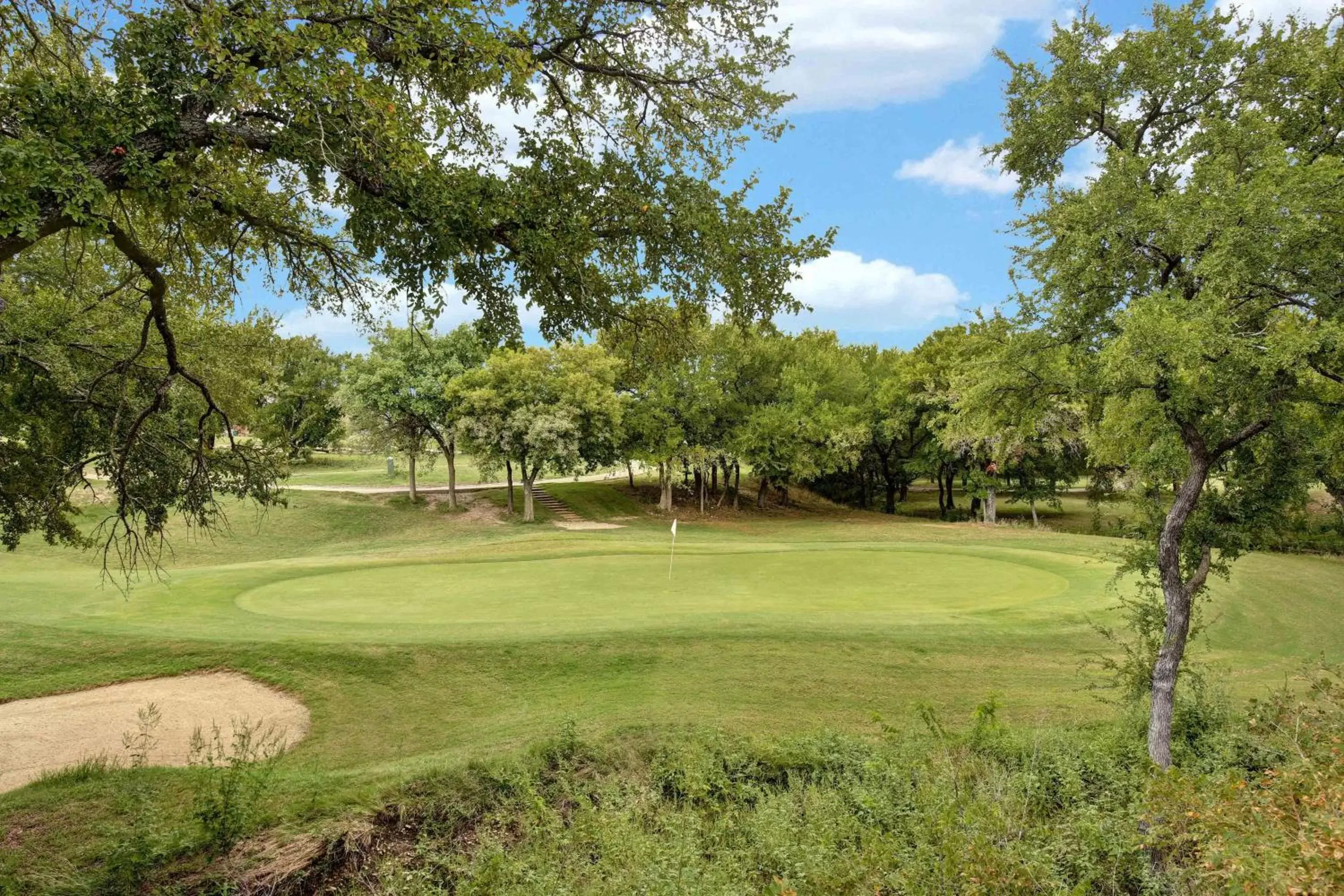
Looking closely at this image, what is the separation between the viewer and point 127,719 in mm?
8758

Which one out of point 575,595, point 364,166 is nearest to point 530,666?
point 575,595

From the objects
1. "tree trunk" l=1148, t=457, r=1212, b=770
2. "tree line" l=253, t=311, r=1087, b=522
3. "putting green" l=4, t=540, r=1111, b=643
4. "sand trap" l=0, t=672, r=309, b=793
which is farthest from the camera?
"tree line" l=253, t=311, r=1087, b=522

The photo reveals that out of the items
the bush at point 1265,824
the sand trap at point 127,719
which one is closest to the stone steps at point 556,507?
the sand trap at point 127,719

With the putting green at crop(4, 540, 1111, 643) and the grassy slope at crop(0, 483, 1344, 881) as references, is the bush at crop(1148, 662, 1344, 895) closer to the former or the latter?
the grassy slope at crop(0, 483, 1344, 881)

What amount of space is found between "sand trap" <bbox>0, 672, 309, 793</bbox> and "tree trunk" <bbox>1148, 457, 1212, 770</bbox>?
988cm

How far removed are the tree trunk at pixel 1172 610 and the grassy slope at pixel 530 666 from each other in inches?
54.6

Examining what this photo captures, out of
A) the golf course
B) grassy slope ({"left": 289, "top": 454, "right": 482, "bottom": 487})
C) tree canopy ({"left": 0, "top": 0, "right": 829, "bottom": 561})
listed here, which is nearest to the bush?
the golf course

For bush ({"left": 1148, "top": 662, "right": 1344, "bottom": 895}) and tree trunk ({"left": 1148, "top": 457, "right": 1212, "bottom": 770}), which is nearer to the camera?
bush ({"left": 1148, "top": 662, "right": 1344, "bottom": 895})

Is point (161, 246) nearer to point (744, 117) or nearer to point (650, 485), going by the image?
point (744, 117)

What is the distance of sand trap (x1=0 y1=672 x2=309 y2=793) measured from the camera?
781 cm

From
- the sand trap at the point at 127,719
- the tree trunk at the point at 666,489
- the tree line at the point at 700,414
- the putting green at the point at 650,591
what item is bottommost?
the sand trap at the point at 127,719

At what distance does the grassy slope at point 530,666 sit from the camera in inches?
324

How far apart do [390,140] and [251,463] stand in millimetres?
4871

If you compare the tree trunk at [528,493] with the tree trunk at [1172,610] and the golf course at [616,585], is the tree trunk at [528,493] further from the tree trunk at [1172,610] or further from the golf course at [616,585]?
the tree trunk at [1172,610]
